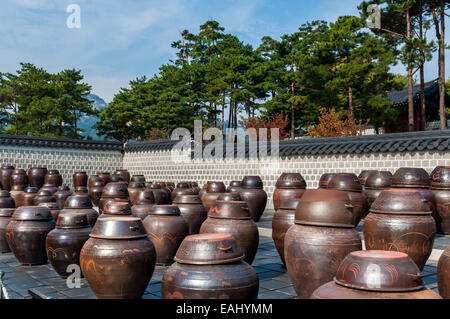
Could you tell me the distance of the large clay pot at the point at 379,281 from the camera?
256 centimetres

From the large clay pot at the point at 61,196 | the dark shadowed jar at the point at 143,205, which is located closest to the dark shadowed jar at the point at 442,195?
the dark shadowed jar at the point at 143,205

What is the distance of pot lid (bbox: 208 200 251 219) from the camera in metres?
5.95

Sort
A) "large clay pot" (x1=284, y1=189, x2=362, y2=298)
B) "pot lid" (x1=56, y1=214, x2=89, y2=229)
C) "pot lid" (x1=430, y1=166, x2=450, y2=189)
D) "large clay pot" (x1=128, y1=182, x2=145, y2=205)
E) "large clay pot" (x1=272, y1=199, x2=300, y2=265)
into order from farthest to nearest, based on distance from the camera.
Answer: "large clay pot" (x1=128, y1=182, x2=145, y2=205), "pot lid" (x1=430, y1=166, x2=450, y2=189), "large clay pot" (x1=272, y1=199, x2=300, y2=265), "pot lid" (x1=56, y1=214, x2=89, y2=229), "large clay pot" (x1=284, y1=189, x2=362, y2=298)

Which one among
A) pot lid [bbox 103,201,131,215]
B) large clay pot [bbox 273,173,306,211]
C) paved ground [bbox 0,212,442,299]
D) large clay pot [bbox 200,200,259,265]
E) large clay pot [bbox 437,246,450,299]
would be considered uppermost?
large clay pot [bbox 273,173,306,211]

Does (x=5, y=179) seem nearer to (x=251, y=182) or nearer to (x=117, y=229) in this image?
(x=251, y=182)

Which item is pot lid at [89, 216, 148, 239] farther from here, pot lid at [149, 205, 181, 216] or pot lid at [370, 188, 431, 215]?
pot lid at [370, 188, 431, 215]

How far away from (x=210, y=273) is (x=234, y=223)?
2504 mm

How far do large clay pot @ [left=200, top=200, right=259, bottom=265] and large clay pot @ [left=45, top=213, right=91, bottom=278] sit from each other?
1.66 meters

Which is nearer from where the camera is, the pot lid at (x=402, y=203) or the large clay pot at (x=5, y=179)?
the pot lid at (x=402, y=203)

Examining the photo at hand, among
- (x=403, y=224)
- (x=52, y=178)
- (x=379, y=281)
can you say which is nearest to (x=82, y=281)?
(x=403, y=224)

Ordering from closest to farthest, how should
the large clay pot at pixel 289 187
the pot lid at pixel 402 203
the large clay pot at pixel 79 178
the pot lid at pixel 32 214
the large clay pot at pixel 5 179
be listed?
the pot lid at pixel 402 203
the pot lid at pixel 32 214
the large clay pot at pixel 289 187
the large clay pot at pixel 5 179
the large clay pot at pixel 79 178

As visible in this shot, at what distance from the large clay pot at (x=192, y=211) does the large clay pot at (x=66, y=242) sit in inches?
85.8

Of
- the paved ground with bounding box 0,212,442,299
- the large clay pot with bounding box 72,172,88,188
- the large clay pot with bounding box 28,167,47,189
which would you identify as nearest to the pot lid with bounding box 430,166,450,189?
the paved ground with bounding box 0,212,442,299

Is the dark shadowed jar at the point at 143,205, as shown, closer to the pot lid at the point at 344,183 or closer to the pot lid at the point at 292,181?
→ the pot lid at the point at 292,181
